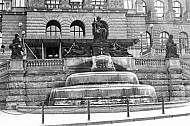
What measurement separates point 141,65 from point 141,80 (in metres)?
1.54

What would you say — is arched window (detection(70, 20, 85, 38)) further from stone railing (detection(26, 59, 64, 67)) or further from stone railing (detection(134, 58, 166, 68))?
stone railing (detection(26, 59, 64, 67))

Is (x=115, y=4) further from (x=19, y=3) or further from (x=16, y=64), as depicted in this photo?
(x=16, y=64)

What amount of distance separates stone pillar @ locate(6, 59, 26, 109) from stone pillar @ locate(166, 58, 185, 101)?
1260 cm

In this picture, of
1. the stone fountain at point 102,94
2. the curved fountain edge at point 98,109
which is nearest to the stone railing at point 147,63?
the stone fountain at point 102,94

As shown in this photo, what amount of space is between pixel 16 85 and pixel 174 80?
13.6 m

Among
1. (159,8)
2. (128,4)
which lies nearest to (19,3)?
(128,4)

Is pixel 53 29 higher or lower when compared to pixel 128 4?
lower

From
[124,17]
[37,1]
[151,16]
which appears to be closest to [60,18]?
[37,1]

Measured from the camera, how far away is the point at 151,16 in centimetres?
5616

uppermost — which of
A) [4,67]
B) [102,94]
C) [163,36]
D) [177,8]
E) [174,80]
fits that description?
[177,8]

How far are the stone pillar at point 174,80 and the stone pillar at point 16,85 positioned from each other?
12.6m

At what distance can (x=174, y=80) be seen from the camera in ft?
88.1

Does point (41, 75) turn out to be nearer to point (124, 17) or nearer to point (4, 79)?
point (4, 79)

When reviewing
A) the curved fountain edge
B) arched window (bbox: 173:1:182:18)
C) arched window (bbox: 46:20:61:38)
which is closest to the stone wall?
the curved fountain edge
